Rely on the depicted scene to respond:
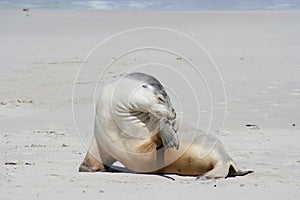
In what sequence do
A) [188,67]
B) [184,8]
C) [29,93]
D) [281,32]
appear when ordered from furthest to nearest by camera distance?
Answer: [184,8], [281,32], [188,67], [29,93]

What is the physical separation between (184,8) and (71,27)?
10.4 metres

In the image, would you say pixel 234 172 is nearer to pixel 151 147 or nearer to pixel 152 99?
pixel 151 147

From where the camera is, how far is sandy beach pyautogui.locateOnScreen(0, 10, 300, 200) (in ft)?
17.7

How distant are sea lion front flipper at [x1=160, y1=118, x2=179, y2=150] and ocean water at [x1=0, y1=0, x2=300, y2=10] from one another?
2721 cm

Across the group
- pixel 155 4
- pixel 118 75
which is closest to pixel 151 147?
pixel 118 75

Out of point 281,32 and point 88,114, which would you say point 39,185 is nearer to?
point 88,114

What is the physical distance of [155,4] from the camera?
35750 mm

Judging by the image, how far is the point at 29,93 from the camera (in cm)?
1169

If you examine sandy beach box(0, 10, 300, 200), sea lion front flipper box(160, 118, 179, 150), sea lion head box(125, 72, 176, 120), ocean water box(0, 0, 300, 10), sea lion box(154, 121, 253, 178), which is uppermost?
sea lion head box(125, 72, 176, 120)

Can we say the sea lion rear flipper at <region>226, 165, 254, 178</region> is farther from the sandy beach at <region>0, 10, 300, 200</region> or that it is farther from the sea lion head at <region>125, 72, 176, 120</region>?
the sea lion head at <region>125, 72, 176, 120</region>

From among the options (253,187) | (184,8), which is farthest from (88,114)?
(184,8)

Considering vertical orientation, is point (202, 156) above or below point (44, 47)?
above

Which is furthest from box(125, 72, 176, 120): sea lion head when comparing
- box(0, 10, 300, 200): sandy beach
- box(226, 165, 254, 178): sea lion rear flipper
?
box(226, 165, 254, 178): sea lion rear flipper

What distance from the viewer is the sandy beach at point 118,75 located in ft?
17.7
